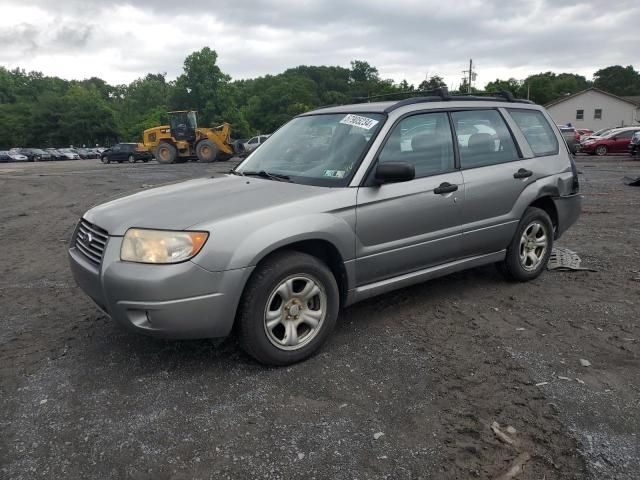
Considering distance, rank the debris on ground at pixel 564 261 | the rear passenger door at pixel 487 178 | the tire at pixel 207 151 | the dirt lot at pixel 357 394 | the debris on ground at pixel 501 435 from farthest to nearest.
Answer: the tire at pixel 207 151
the debris on ground at pixel 564 261
the rear passenger door at pixel 487 178
the debris on ground at pixel 501 435
the dirt lot at pixel 357 394

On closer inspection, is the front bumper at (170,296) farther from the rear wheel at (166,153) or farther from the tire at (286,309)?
the rear wheel at (166,153)

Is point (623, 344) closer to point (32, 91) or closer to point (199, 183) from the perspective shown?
point (199, 183)

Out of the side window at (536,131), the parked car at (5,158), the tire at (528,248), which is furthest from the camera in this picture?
the parked car at (5,158)

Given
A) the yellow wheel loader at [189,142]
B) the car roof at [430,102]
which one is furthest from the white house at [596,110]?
the car roof at [430,102]

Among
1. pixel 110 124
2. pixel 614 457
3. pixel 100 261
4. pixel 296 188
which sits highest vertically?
pixel 110 124

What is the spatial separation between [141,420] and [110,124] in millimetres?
87418

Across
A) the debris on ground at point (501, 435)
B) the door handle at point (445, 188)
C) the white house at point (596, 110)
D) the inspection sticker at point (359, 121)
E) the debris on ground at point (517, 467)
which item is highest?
the white house at point (596, 110)

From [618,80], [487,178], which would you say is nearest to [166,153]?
[487,178]

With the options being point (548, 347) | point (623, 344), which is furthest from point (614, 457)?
point (623, 344)

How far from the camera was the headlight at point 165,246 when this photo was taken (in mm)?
2914

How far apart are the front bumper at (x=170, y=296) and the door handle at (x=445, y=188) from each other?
5.72 feet

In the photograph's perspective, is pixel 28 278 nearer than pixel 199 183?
No

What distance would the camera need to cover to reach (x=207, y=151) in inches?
1110

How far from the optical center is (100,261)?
3125 mm
